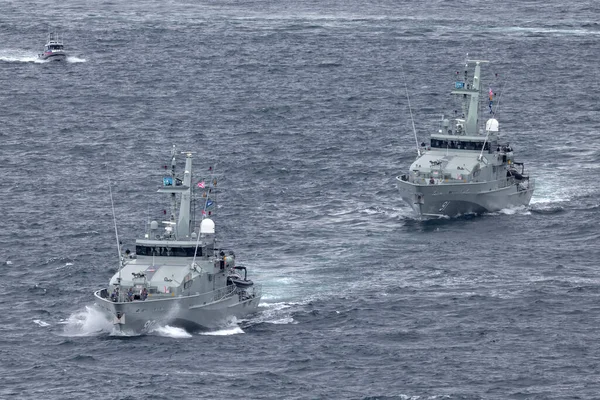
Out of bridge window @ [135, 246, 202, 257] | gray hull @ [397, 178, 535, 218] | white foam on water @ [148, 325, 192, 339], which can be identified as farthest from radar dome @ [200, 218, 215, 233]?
gray hull @ [397, 178, 535, 218]

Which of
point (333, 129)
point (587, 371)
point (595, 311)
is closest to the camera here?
point (587, 371)

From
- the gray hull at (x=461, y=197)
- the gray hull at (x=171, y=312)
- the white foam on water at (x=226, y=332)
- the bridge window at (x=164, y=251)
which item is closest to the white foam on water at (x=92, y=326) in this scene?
the gray hull at (x=171, y=312)

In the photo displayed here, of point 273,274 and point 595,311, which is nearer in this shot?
point 595,311

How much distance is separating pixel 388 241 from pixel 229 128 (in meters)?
58.2

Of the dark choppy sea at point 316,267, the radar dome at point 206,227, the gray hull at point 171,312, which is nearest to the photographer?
the dark choppy sea at point 316,267

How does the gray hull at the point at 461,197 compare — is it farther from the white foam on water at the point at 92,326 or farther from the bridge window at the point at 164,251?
the white foam on water at the point at 92,326

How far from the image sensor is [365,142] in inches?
7121

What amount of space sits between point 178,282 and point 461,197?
159 ft

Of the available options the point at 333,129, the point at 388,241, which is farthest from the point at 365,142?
the point at 388,241

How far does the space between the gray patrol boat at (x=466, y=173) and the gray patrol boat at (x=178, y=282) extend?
34.3 m

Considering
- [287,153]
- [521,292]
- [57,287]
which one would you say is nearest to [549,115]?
[287,153]

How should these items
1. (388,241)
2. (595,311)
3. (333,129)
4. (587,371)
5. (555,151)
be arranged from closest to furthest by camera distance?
(587,371)
(595,311)
(388,241)
(555,151)
(333,129)

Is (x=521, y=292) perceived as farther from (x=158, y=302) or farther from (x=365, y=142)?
(x=365, y=142)

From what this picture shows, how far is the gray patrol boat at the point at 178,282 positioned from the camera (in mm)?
106125
